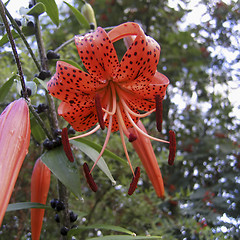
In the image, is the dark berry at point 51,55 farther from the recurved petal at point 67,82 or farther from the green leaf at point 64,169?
the green leaf at point 64,169

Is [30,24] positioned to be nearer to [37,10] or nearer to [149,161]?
[37,10]

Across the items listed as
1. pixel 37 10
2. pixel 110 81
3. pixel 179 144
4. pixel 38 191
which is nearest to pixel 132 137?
pixel 110 81

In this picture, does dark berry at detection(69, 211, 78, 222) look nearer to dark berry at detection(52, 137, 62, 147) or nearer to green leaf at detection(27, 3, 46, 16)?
dark berry at detection(52, 137, 62, 147)

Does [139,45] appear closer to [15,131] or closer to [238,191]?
[15,131]

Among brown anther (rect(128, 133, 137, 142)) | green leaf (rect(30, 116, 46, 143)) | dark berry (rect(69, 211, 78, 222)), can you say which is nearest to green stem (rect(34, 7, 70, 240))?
dark berry (rect(69, 211, 78, 222))

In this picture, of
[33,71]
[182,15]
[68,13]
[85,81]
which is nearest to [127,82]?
[85,81]

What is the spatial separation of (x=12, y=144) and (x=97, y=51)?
11.4 inches

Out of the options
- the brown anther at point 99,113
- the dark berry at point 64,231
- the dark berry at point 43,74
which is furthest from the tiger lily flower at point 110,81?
the dark berry at point 64,231

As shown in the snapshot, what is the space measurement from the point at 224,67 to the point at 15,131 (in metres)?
1.73

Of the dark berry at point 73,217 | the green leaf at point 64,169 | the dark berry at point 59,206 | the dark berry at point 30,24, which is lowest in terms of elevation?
the dark berry at point 73,217

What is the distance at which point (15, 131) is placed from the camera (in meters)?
0.56

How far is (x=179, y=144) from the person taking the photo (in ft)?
6.39

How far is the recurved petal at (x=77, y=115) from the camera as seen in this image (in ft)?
2.53

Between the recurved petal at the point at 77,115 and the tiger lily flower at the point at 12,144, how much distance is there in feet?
0.49
